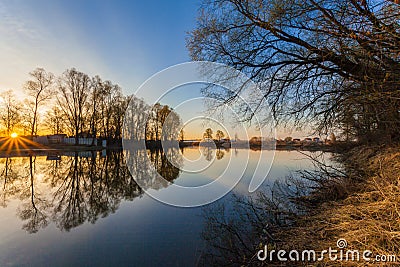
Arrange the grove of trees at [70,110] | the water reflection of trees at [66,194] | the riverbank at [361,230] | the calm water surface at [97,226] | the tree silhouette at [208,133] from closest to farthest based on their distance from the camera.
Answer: the riverbank at [361,230] < the calm water surface at [97,226] < the water reflection of trees at [66,194] < the tree silhouette at [208,133] < the grove of trees at [70,110]

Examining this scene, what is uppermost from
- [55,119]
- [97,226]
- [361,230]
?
[55,119]

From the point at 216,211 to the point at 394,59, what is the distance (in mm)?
5164

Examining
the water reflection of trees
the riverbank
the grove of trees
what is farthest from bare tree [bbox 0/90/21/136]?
the riverbank

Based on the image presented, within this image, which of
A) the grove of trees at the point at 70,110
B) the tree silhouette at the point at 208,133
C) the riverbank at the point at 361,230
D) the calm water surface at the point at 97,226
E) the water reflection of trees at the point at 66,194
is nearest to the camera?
the riverbank at the point at 361,230

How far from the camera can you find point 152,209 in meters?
7.35

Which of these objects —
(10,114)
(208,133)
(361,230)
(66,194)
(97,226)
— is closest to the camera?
(361,230)

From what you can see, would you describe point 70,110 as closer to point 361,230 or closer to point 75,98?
point 75,98

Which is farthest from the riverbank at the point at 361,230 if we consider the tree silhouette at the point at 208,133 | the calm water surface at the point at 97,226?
the tree silhouette at the point at 208,133

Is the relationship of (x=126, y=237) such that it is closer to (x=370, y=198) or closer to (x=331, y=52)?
(x=370, y=198)

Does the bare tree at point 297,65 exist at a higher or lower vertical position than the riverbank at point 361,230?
higher

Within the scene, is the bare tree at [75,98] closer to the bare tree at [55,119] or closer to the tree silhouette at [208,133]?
the bare tree at [55,119]

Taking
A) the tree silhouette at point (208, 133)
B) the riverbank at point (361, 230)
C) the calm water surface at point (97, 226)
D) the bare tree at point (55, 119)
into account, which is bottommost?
the calm water surface at point (97, 226)

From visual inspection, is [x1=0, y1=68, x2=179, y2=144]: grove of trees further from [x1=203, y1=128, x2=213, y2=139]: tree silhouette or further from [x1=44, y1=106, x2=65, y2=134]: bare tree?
[x1=203, y1=128, x2=213, y2=139]: tree silhouette

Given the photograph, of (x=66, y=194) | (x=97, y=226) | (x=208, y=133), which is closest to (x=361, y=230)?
(x=208, y=133)
